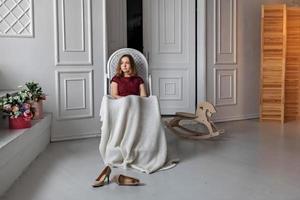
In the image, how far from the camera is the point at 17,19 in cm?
395

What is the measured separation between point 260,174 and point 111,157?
129cm

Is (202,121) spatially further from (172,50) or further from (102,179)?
(102,179)

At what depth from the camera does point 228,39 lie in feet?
18.1

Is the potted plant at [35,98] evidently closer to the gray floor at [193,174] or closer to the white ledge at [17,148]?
the white ledge at [17,148]

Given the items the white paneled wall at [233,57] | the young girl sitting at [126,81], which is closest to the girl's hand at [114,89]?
the young girl sitting at [126,81]

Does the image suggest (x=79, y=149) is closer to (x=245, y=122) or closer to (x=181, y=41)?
(x=181, y=41)

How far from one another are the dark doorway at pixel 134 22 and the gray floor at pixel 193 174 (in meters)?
1.96

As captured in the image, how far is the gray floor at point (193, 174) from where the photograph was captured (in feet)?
7.85

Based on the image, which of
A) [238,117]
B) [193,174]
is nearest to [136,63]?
[193,174]

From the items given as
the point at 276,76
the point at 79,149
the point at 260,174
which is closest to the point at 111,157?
the point at 79,149

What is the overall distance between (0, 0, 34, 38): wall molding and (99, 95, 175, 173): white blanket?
60.0 inches

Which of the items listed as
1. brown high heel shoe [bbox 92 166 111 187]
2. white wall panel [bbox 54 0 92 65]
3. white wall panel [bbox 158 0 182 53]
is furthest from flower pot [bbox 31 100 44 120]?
white wall panel [bbox 158 0 182 53]

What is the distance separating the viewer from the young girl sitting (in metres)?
3.53

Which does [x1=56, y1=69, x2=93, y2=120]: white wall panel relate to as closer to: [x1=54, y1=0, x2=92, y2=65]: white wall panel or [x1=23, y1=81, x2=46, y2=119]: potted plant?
[x1=54, y1=0, x2=92, y2=65]: white wall panel
